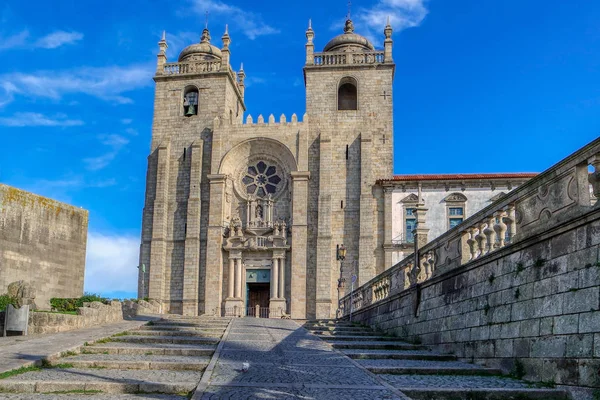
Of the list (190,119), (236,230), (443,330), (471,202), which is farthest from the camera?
(190,119)

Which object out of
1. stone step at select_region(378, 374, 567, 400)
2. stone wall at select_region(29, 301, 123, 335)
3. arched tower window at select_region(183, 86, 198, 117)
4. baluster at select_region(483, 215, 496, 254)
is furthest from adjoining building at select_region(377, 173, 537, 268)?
stone step at select_region(378, 374, 567, 400)

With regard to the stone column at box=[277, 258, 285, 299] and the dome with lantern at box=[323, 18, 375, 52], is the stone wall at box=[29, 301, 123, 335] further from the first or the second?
the dome with lantern at box=[323, 18, 375, 52]

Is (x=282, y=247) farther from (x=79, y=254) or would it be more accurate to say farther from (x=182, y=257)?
(x=79, y=254)

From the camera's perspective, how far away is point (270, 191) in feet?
121

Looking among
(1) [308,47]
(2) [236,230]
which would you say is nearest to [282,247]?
(2) [236,230]

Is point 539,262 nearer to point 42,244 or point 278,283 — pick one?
point 42,244

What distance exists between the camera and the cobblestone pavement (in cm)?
749

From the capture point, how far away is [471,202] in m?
33.2

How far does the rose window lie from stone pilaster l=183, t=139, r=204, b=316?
9.48 ft

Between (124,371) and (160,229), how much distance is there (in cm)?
2703

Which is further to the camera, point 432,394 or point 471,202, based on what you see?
point 471,202

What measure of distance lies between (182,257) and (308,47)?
46.8ft

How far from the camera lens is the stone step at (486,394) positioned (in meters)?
7.54

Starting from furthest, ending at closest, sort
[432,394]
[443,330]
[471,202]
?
[471,202]
[443,330]
[432,394]
